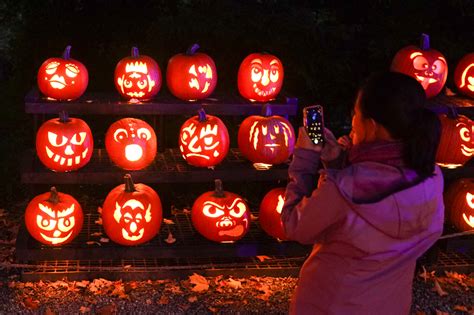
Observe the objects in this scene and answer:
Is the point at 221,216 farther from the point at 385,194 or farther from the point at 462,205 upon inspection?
the point at 385,194

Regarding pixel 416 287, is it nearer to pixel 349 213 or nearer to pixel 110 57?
pixel 349 213

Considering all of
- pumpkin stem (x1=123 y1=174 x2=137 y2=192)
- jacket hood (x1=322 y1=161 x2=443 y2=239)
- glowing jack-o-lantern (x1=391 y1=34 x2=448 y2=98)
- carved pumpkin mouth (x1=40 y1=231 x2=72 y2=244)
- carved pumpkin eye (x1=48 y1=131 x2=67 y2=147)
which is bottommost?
carved pumpkin mouth (x1=40 y1=231 x2=72 y2=244)

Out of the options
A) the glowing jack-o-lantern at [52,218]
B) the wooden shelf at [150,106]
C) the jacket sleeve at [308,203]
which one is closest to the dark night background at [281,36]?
the wooden shelf at [150,106]

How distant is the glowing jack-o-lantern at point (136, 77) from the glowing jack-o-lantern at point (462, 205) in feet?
10.5

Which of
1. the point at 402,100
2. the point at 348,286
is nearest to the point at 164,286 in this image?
the point at 348,286

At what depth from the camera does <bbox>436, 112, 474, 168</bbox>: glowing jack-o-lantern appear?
20.0 ft

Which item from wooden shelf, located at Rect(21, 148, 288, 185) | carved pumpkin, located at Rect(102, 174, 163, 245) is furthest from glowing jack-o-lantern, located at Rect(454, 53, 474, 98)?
carved pumpkin, located at Rect(102, 174, 163, 245)

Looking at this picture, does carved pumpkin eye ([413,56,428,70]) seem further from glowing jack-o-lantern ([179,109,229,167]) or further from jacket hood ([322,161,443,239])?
jacket hood ([322,161,443,239])

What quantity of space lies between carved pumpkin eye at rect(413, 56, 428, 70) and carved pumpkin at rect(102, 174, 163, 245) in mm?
2824

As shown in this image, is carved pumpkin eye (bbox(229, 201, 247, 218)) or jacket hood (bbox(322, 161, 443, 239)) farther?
carved pumpkin eye (bbox(229, 201, 247, 218))

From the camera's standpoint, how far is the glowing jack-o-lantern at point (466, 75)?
6.53 meters

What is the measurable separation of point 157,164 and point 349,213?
3.59m

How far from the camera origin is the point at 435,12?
7723 millimetres

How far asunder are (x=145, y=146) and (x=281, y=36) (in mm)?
2496
